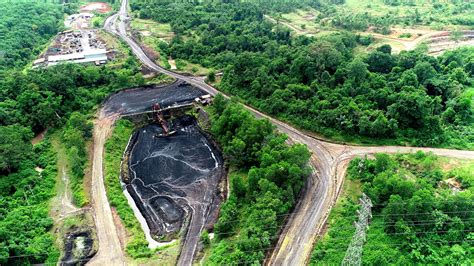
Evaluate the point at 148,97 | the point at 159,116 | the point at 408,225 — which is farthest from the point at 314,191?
the point at 148,97

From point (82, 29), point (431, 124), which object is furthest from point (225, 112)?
point (82, 29)

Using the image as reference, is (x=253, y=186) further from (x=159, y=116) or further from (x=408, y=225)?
(x=159, y=116)

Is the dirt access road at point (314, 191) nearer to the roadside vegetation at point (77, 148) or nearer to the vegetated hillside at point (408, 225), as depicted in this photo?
the vegetated hillside at point (408, 225)

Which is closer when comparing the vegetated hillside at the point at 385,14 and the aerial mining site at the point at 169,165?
the aerial mining site at the point at 169,165

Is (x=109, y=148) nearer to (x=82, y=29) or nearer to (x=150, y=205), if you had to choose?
(x=150, y=205)

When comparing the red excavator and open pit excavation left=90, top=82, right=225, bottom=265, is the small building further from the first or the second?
the red excavator

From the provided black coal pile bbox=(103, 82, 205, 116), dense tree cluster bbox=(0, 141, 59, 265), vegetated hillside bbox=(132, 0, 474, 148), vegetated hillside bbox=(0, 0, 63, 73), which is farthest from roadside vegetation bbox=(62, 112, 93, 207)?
vegetated hillside bbox=(0, 0, 63, 73)

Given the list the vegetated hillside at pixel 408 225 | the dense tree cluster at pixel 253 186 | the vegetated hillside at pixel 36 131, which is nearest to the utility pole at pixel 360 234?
the vegetated hillside at pixel 408 225
